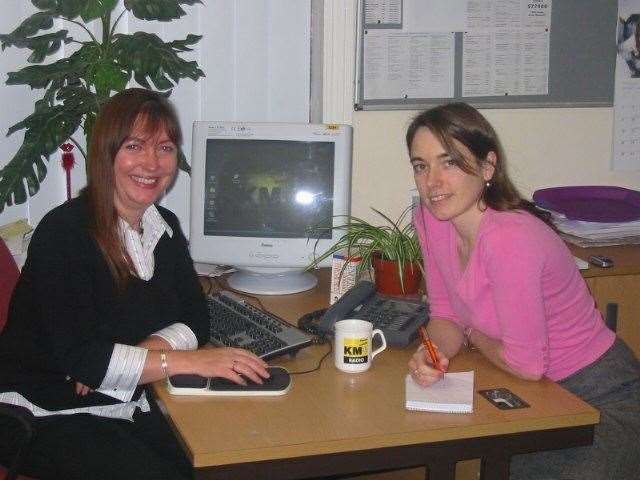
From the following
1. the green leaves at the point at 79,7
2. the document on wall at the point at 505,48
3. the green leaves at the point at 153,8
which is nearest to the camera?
the green leaves at the point at 79,7

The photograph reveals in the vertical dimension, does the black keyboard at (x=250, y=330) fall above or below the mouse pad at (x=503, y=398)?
above

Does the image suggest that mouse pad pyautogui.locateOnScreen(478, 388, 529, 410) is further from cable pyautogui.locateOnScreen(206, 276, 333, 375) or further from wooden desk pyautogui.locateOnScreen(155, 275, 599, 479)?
cable pyautogui.locateOnScreen(206, 276, 333, 375)

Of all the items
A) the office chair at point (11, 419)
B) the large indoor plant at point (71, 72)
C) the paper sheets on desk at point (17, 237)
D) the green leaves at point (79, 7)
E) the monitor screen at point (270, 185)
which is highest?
the green leaves at point (79, 7)

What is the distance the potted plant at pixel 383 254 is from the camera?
2.27 m

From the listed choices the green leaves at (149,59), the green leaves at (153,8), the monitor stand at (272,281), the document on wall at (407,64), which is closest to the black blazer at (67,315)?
the monitor stand at (272,281)

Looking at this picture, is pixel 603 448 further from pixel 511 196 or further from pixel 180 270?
pixel 180 270

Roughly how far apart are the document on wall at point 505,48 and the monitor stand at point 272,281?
895mm

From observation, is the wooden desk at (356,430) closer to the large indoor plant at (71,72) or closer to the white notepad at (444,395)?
the white notepad at (444,395)

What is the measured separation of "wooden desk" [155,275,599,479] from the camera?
4.50 feet

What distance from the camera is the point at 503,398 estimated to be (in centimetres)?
158

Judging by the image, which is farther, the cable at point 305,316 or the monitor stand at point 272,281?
the monitor stand at point 272,281

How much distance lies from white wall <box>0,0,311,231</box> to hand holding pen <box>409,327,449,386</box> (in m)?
1.31

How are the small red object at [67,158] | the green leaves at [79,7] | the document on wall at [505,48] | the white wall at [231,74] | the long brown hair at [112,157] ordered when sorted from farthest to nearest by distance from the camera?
the document on wall at [505,48] → the white wall at [231,74] → the small red object at [67,158] → the green leaves at [79,7] → the long brown hair at [112,157]

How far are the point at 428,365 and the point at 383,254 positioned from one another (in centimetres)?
69
